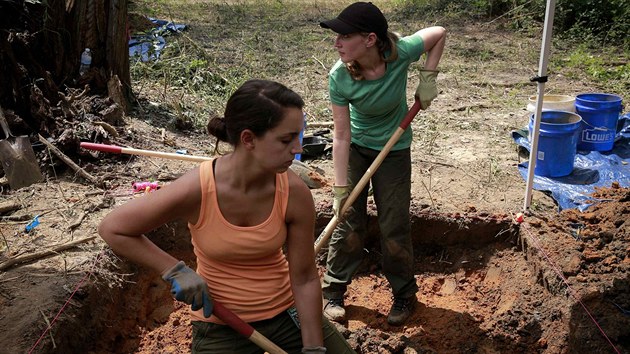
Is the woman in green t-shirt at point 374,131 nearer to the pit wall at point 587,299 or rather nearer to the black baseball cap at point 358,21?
the black baseball cap at point 358,21

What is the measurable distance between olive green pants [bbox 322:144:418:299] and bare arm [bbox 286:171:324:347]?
1.37 meters

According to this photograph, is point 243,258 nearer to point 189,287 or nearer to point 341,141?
point 189,287

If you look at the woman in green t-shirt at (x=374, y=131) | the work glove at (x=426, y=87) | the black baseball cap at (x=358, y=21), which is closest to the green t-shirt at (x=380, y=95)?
the woman in green t-shirt at (x=374, y=131)

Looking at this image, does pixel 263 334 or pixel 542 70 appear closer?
pixel 263 334

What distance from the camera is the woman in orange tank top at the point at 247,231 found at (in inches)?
85.5

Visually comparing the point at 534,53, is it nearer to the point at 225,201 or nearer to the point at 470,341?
the point at 470,341

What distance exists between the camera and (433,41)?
3611 millimetres

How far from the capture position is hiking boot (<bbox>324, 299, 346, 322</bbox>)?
4105 millimetres

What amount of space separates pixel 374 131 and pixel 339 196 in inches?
16.7

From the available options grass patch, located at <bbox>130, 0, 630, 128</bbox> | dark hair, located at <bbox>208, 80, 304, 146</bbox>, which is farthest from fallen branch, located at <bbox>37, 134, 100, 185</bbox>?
dark hair, located at <bbox>208, 80, 304, 146</bbox>

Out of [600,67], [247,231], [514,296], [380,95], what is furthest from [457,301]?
[600,67]

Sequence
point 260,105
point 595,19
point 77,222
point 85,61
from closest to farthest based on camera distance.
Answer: point 260,105, point 77,222, point 85,61, point 595,19

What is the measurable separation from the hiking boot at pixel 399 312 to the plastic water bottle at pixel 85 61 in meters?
3.85

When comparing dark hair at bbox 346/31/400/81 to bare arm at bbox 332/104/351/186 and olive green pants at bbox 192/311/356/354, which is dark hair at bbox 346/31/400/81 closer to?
bare arm at bbox 332/104/351/186
